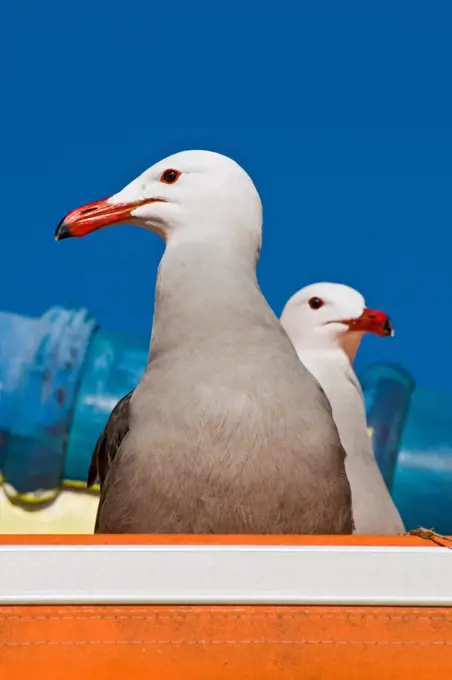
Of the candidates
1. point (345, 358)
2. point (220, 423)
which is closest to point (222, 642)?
point (220, 423)

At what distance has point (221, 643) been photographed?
77 centimetres

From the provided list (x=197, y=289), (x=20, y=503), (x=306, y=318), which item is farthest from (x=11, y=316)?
(x=197, y=289)

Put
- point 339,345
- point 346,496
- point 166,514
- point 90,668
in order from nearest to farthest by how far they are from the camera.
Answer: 1. point 90,668
2. point 166,514
3. point 346,496
4. point 339,345

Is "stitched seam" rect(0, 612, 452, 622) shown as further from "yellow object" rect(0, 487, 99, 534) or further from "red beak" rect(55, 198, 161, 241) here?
"yellow object" rect(0, 487, 99, 534)

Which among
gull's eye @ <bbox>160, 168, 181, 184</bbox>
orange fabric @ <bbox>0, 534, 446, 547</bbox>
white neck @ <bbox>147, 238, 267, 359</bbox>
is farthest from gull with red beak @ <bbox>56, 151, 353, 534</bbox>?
orange fabric @ <bbox>0, 534, 446, 547</bbox>

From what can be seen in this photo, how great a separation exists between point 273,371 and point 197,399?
12 cm

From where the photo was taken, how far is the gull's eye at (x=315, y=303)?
8.54 feet

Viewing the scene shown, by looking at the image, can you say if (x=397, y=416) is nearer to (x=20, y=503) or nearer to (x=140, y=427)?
(x=20, y=503)

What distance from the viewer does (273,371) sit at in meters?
1.37

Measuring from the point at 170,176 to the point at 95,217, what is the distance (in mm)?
146

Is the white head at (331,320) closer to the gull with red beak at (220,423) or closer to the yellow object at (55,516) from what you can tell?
the gull with red beak at (220,423)

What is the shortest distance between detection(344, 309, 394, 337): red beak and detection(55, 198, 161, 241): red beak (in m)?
1.00

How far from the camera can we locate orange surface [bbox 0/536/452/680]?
749 millimetres

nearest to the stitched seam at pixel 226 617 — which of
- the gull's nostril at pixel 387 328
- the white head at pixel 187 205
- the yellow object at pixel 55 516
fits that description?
the white head at pixel 187 205
